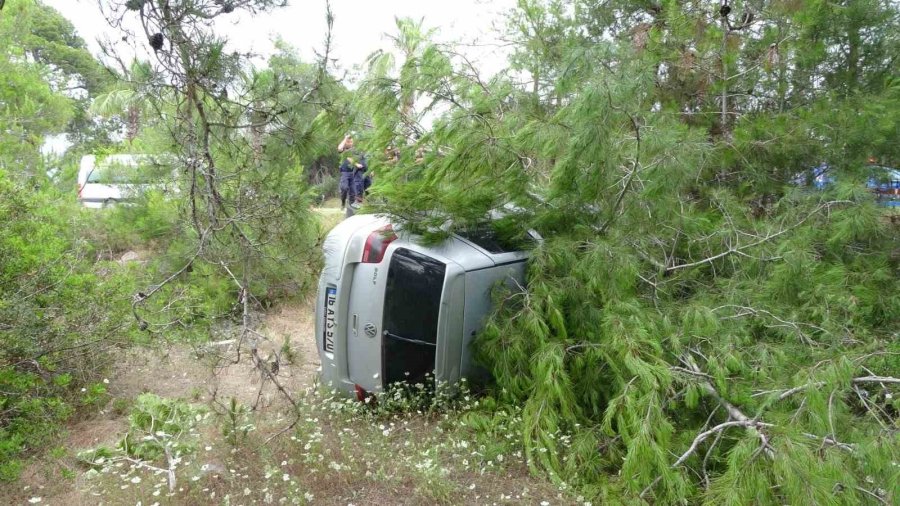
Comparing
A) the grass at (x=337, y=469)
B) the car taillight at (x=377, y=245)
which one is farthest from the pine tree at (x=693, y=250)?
Result: the grass at (x=337, y=469)

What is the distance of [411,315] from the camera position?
4.71 meters

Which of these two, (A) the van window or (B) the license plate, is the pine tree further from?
(B) the license plate

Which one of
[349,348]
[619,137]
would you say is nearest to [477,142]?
[619,137]

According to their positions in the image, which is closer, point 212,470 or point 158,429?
point 212,470

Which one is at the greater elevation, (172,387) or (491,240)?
(491,240)

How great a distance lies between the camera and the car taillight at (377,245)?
16.0 ft

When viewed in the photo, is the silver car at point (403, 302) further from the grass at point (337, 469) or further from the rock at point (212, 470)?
the rock at point (212, 470)

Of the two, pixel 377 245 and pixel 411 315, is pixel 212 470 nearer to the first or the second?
pixel 411 315

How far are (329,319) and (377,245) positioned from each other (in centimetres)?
80

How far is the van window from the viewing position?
4.66m

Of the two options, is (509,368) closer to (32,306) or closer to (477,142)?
(477,142)

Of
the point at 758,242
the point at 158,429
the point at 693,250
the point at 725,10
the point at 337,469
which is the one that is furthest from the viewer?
the point at 725,10

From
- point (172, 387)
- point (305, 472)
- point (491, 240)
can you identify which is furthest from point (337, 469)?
point (172, 387)

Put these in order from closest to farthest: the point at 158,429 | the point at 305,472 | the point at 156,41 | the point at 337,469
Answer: the point at 156,41
the point at 337,469
the point at 305,472
the point at 158,429
